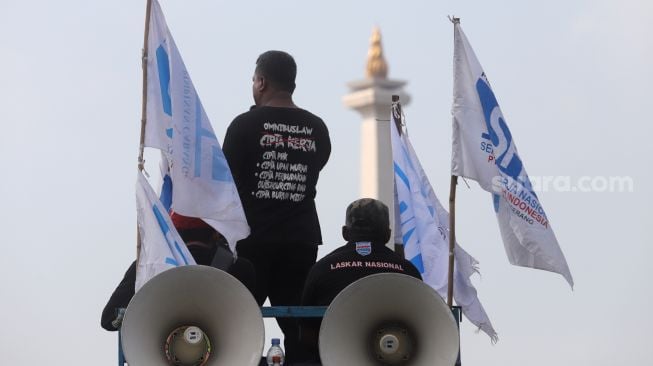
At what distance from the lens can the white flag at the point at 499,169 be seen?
970 cm

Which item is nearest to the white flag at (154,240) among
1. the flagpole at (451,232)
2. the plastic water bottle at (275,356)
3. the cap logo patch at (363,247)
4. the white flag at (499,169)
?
the plastic water bottle at (275,356)

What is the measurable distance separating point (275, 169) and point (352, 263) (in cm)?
85

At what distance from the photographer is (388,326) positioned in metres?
7.39

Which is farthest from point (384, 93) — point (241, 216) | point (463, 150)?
point (241, 216)

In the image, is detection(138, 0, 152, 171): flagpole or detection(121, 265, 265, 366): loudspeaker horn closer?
detection(121, 265, 265, 366): loudspeaker horn

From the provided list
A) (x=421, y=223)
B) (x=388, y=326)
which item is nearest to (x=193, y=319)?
(x=388, y=326)

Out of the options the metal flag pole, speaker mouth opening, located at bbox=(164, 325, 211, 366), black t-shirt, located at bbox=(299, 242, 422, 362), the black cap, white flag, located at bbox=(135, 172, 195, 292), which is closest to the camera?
Result: speaker mouth opening, located at bbox=(164, 325, 211, 366)

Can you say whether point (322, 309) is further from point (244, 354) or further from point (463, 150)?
point (463, 150)

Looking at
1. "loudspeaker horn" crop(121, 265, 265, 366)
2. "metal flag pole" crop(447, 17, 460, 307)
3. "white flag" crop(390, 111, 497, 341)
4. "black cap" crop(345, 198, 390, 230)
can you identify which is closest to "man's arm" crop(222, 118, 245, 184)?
"black cap" crop(345, 198, 390, 230)

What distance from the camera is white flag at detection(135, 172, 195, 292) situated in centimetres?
804

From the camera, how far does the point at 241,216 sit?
8.14 m

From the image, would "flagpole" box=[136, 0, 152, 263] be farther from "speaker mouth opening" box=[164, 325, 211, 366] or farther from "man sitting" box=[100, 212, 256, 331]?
"speaker mouth opening" box=[164, 325, 211, 366]

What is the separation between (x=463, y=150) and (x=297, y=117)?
1720 millimetres

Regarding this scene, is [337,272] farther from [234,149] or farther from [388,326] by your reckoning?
[234,149]
